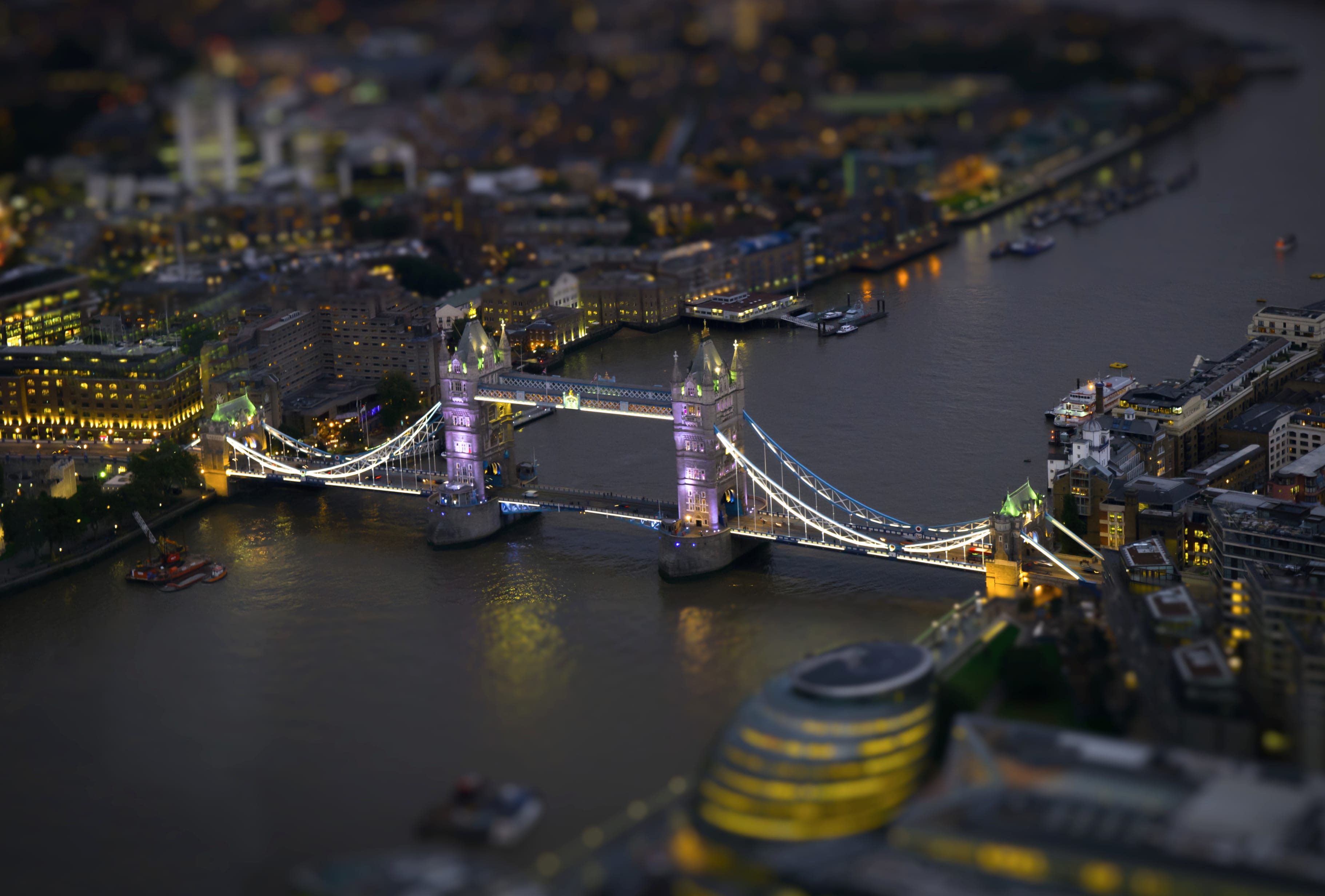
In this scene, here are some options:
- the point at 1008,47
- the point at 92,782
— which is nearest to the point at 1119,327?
the point at 92,782

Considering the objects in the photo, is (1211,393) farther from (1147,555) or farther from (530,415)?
(530,415)

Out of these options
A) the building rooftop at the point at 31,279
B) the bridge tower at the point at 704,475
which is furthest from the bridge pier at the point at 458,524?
the building rooftop at the point at 31,279

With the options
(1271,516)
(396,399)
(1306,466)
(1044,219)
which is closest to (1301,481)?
(1306,466)

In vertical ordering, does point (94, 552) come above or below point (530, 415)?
below

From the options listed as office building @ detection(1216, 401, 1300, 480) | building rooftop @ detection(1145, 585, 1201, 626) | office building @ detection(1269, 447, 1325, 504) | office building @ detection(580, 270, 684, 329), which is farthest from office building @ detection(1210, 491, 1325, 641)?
office building @ detection(580, 270, 684, 329)

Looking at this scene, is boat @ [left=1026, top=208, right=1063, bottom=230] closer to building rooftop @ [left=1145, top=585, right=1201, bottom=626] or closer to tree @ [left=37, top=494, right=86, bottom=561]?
building rooftop @ [left=1145, top=585, right=1201, bottom=626]
